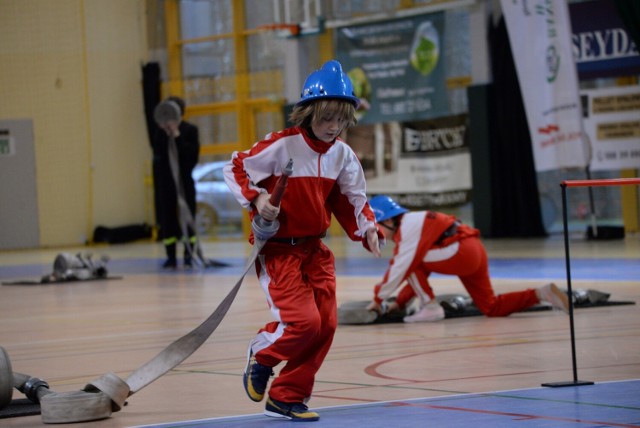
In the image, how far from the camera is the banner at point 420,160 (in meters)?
19.9

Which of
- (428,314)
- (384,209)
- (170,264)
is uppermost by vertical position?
(384,209)

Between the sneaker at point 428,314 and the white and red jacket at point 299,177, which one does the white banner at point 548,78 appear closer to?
the sneaker at point 428,314

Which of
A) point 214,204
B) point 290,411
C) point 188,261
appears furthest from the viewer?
point 214,204

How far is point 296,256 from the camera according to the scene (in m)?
5.08

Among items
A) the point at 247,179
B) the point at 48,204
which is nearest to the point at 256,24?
the point at 48,204

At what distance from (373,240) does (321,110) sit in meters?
0.63

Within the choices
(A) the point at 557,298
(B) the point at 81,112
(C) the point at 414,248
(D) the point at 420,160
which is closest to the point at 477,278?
(C) the point at 414,248

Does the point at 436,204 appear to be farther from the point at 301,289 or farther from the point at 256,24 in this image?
the point at 301,289

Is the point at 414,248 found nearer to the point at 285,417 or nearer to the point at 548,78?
the point at 285,417

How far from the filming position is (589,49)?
57.6 feet

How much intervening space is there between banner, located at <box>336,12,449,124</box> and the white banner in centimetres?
289

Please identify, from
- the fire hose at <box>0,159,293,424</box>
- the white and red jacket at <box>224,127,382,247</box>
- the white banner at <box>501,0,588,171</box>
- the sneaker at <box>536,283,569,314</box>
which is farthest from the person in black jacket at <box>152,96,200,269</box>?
the white and red jacket at <box>224,127,382,247</box>

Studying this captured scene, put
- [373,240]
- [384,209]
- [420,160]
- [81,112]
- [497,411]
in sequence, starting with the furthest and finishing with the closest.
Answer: [81,112]
[420,160]
[384,209]
[373,240]
[497,411]

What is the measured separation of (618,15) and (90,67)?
1231 centimetres
